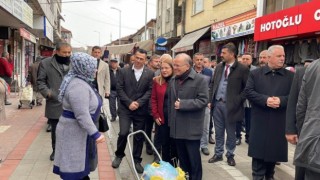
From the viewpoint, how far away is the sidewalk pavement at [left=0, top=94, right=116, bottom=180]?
5148 millimetres

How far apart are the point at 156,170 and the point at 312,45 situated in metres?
7.45

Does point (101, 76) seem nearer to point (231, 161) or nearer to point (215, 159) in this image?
point (215, 159)

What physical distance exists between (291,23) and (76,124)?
7.64 meters

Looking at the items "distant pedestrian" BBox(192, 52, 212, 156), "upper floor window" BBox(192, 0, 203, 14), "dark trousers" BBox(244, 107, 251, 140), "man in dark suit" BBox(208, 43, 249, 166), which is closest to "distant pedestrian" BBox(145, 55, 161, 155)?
"distant pedestrian" BBox(192, 52, 212, 156)

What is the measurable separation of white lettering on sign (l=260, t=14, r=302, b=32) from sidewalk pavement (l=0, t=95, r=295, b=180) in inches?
143

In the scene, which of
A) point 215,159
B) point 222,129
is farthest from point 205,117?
point 215,159

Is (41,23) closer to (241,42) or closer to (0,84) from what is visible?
(241,42)

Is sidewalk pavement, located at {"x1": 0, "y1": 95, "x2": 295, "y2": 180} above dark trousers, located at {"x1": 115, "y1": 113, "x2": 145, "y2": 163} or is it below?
below

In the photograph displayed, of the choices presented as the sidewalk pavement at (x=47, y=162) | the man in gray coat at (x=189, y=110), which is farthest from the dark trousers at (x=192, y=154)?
the sidewalk pavement at (x=47, y=162)

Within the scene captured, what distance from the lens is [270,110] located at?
15.5 ft

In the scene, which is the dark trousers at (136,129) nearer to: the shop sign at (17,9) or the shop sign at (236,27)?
the shop sign at (17,9)

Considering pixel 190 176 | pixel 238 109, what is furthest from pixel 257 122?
pixel 190 176

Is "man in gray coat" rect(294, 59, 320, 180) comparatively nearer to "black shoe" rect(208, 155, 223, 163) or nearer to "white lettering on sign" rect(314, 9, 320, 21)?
"black shoe" rect(208, 155, 223, 163)

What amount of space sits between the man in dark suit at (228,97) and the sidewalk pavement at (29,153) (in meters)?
1.91
